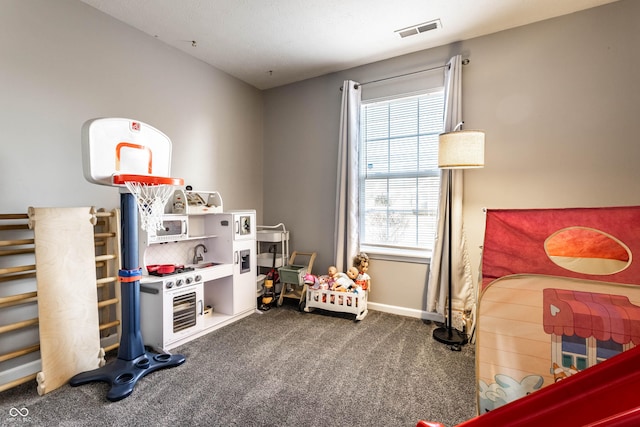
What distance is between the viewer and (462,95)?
2.85 meters

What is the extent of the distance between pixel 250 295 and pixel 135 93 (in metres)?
2.24

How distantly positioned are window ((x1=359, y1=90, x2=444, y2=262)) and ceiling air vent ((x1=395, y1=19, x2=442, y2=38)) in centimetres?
59

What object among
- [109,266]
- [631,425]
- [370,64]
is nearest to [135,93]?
[109,266]

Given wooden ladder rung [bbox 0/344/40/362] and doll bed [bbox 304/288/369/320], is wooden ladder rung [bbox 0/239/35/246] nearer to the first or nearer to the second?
wooden ladder rung [bbox 0/344/40/362]

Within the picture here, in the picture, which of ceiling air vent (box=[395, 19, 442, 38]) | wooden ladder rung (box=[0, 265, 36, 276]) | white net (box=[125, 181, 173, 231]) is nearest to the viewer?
wooden ladder rung (box=[0, 265, 36, 276])

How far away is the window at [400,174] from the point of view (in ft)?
10.1

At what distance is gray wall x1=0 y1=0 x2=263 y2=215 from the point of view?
195 centimetres

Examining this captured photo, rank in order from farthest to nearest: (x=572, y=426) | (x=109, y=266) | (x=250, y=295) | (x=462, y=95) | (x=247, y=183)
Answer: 1. (x=247, y=183)
2. (x=250, y=295)
3. (x=462, y=95)
4. (x=109, y=266)
5. (x=572, y=426)

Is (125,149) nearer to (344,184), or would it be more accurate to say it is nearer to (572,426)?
(344,184)

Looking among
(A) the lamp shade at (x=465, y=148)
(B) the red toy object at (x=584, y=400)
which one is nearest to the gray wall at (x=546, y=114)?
(A) the lamp shade at (x=465, y=148)

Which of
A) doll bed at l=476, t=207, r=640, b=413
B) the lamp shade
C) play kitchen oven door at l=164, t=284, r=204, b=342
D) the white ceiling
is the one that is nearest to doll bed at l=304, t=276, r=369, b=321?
play kitchen oven door at l=164, t=284, r=204, b=342

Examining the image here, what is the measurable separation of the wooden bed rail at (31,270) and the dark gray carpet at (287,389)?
15.7 inches

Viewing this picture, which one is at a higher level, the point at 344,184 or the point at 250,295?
the point at 344,184

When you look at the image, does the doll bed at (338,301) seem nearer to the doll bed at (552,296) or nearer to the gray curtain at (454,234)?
the gray curtain at (454,234)
